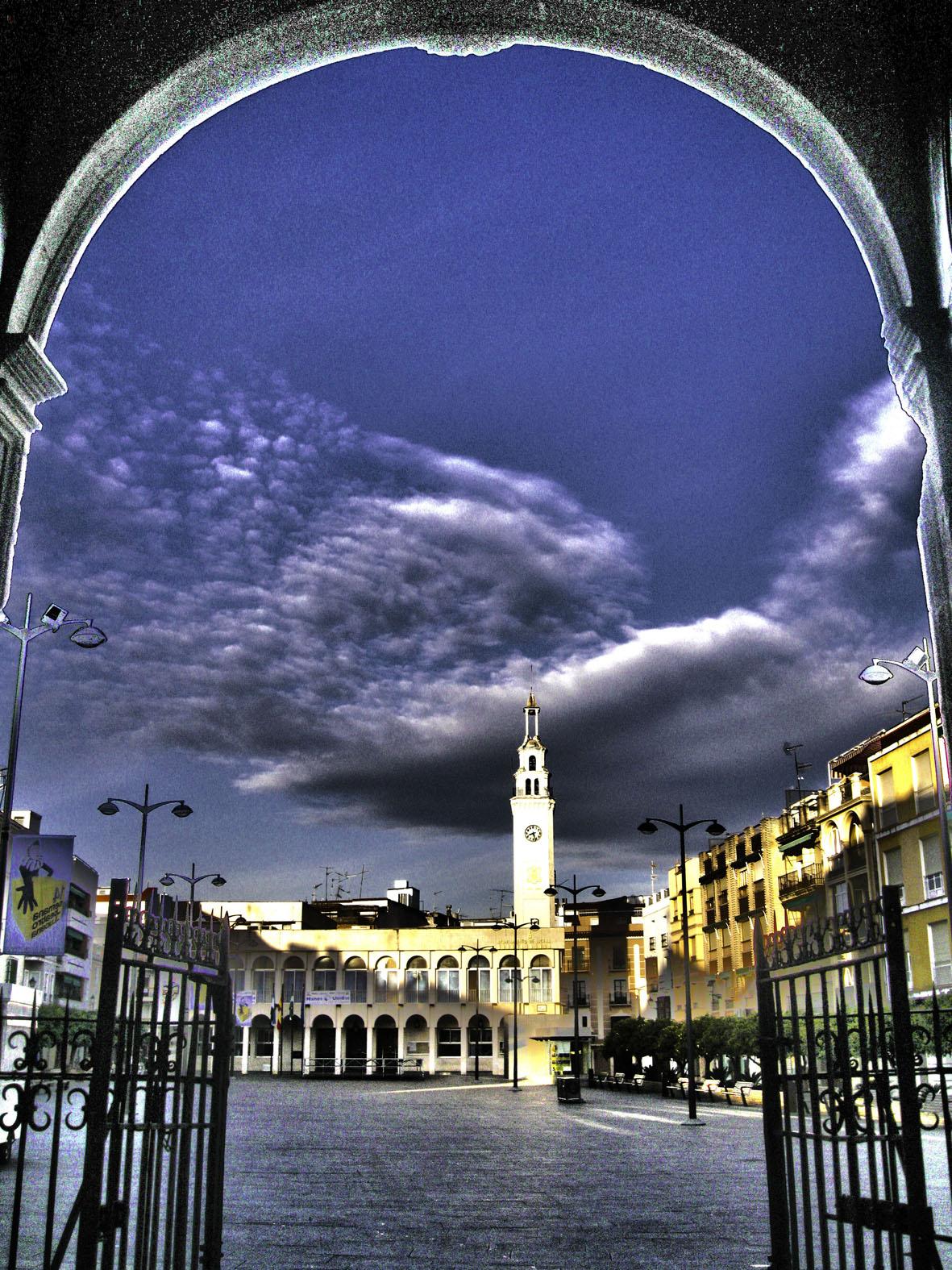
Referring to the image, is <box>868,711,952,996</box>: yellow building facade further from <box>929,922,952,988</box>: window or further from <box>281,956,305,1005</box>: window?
<box>281,956,305,1005</box>: window

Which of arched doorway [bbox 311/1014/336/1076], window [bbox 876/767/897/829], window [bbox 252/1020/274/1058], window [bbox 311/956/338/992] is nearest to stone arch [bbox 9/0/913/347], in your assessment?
window [bbox 876/767/897/829]

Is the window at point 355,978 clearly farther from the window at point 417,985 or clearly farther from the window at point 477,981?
the window at point 477,981

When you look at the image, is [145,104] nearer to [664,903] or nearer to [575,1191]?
[575,1191]

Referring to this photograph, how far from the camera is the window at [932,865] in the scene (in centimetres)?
2969

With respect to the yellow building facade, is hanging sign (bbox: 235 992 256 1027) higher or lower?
lower

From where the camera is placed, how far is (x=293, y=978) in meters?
65.3

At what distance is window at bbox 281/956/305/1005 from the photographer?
214 feet

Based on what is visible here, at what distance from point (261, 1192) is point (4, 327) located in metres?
7.94

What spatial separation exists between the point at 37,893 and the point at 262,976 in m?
51.7

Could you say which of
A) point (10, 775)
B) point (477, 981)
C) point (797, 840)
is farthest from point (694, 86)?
point (477, 981)

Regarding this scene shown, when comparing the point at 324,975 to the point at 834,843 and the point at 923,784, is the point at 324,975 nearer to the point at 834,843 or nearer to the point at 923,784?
the point at 834,843

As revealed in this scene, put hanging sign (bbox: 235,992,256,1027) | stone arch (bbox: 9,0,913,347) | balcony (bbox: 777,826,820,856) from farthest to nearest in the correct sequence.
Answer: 1. hanging sign (bbox: 235,992,256,1027)
2. balcony (bbox: 777,826,820,856)
3. stone arch (bbox: 9,0,913,347)

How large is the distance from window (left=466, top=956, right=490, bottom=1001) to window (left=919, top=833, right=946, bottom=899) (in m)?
37.8

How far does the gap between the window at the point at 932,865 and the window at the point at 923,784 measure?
729 millimetres
